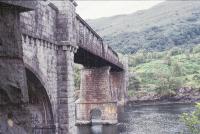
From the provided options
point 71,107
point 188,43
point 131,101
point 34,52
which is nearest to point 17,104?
point 34,52

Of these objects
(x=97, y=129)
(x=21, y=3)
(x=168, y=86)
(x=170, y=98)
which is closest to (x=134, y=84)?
(x=168, y=86)

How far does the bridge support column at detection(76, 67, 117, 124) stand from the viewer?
46.8 metres

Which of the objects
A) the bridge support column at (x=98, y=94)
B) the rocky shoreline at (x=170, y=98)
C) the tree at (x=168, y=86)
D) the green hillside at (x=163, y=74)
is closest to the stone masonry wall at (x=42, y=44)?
the bridge support column at (x=98, y=94)

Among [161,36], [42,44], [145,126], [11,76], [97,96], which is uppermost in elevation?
[161,36]

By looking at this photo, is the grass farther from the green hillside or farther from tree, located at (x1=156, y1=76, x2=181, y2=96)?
tree, located at (x1=156, y1=76, x2=181, y2=96)

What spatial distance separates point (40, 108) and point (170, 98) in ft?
182

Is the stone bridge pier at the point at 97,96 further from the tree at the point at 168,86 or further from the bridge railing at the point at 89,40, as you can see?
the tree at the point at 168,86

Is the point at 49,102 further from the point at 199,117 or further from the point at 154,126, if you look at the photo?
the point at 154,126

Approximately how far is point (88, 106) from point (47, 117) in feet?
95.4

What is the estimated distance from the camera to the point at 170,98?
71.9m

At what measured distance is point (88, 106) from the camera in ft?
156

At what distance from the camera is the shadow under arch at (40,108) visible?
17719 mm

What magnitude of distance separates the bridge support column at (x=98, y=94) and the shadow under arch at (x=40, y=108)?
2780cm

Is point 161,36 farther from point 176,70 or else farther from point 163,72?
point 163,72
